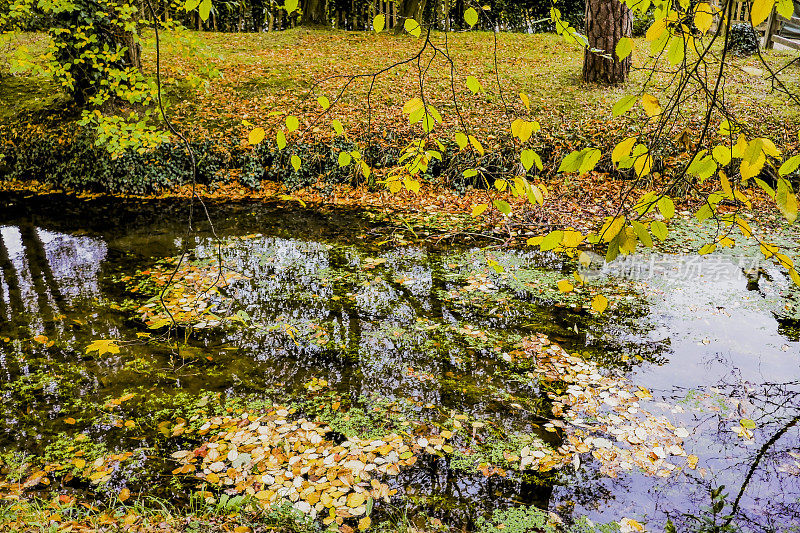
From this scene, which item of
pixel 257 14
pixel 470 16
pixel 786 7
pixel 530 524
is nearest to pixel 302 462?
pixel 530 524

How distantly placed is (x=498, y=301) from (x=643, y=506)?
8.66ft

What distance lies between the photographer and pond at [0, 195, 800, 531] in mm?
2920

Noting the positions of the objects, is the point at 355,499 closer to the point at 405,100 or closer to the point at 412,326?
the point at 412,326

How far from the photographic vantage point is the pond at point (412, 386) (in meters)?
2.92

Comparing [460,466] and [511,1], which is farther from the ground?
[511,1]

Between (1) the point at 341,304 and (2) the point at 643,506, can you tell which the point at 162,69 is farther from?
(2) the point at 643,506

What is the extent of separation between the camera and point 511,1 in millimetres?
18625

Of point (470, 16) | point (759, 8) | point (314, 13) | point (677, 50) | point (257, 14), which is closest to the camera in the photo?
point (759, 8)

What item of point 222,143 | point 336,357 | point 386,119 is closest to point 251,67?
point 222,143

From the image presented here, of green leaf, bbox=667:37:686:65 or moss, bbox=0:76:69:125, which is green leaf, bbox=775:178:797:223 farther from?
moss, bbox=0:76:69:125

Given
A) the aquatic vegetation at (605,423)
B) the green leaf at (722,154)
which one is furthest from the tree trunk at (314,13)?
the green leaf at (722,154)

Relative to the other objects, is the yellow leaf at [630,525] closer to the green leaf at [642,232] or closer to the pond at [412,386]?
the pond at [412,386]

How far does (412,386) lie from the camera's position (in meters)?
3.89

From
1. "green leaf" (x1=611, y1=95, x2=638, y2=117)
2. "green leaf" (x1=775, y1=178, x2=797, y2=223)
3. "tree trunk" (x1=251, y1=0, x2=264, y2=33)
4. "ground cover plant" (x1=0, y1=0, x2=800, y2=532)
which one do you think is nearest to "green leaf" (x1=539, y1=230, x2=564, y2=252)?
"ground cover plant" (x1=0, y1=0, x2=800, y2=532)
